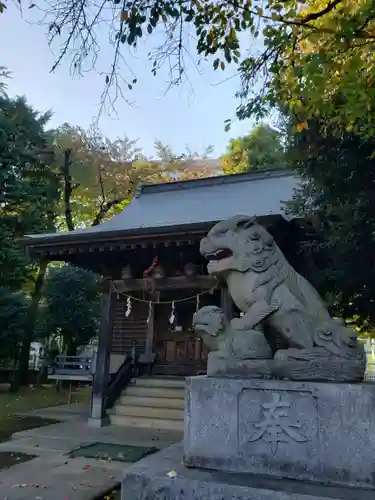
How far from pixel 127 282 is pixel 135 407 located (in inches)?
95.3

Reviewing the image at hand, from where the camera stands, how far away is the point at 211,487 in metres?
2.84

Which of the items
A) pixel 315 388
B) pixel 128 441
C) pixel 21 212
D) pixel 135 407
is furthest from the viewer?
pixel 21 212

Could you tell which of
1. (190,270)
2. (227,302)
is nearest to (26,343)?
(190,270)

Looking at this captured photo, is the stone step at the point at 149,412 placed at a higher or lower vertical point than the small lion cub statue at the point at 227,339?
lower

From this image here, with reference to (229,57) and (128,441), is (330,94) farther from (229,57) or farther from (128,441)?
(128,441)

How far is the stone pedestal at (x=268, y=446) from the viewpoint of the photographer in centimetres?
284

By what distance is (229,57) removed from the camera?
4.46m

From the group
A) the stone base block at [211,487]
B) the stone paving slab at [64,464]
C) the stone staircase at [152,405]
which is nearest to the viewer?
the stone base block at [211,487]

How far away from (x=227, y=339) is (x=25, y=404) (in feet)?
30.8

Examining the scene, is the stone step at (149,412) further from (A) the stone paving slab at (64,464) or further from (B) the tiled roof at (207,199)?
(B) the tiled roof at (207,199)

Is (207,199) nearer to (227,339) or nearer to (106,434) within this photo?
(106,434)

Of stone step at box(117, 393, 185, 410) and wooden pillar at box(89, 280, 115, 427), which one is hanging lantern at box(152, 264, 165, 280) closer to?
Result: wooden pillar at box(89, 280, 115, 427)

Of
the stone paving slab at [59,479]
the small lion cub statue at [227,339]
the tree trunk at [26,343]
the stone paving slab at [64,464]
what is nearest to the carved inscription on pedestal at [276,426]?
the small lion cub statue at [227,339]

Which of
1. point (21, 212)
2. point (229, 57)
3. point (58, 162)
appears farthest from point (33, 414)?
point (58, 162)
